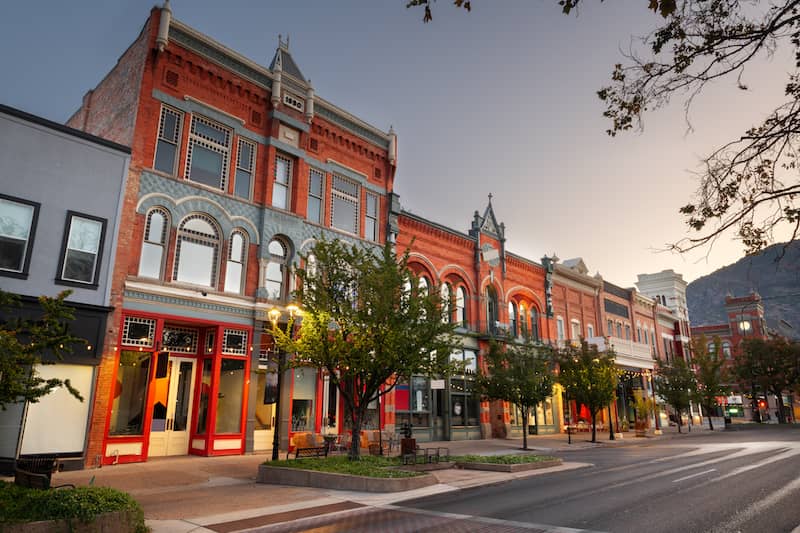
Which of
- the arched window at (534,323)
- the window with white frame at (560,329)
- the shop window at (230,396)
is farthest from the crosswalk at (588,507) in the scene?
the window with white frame at (560,329)

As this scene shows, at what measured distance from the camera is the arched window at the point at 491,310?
113 ft

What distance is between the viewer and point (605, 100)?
677 cm

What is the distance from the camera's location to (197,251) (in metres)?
20.5

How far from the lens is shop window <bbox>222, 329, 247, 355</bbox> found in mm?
20531

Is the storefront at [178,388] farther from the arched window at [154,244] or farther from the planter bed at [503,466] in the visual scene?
the planter bed at [503,466]

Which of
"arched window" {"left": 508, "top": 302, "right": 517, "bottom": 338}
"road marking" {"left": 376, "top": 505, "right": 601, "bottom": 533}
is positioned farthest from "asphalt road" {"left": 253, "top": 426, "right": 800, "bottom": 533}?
"arched window" {"left": 508, "top": 302, "right": 517, "bottom": 338}

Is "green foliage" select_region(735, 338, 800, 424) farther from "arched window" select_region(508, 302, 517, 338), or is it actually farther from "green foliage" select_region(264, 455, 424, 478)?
"green foliage" select_region(264, 455, 424, 478)

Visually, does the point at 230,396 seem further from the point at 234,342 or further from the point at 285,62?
the point at 285,62

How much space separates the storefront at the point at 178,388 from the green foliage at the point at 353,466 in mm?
5722

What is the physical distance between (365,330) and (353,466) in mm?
3948

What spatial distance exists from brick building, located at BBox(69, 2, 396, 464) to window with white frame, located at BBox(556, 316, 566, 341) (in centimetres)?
2282

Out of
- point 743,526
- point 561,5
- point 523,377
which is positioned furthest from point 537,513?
point 523,377

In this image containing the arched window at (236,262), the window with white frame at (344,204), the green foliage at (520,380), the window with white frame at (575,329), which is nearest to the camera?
the arched window at (236,262)

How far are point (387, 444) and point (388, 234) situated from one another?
1104 centimetres
